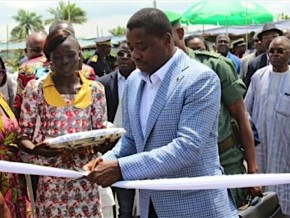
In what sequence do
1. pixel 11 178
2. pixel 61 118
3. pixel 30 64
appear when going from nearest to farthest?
1. pixel 11 178
2. pixel 61 118
3. pixel 30 64

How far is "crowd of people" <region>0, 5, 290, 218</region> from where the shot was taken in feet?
8.95

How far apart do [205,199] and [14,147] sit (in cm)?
167

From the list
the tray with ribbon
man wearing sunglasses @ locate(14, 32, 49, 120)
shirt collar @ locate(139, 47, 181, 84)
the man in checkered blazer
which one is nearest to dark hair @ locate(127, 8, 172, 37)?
the man in checkered blazer

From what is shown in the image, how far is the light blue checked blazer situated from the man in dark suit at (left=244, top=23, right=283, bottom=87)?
16.9ft

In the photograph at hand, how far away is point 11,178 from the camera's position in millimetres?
3895

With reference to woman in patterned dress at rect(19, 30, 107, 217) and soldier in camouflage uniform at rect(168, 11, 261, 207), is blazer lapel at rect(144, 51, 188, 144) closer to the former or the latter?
soldier in camouflage uniform at rect(168, 11, 261, 207)

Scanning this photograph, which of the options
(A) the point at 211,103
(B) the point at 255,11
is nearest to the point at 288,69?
(A) the point at 211,103

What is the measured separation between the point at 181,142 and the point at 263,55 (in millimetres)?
5586

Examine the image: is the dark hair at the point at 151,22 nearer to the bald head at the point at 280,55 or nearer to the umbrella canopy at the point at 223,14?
the bald head at the point at 280,55

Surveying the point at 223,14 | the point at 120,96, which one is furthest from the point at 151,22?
the point at 223,14

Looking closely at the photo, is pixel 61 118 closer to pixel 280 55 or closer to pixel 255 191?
pixel 255 191

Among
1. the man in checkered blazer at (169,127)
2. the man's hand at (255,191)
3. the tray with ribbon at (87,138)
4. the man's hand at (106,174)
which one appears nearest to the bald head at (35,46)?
the tray with ribbon at (87,138)

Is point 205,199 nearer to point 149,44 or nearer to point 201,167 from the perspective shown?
point 201,167

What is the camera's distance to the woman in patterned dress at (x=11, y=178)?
380cm
